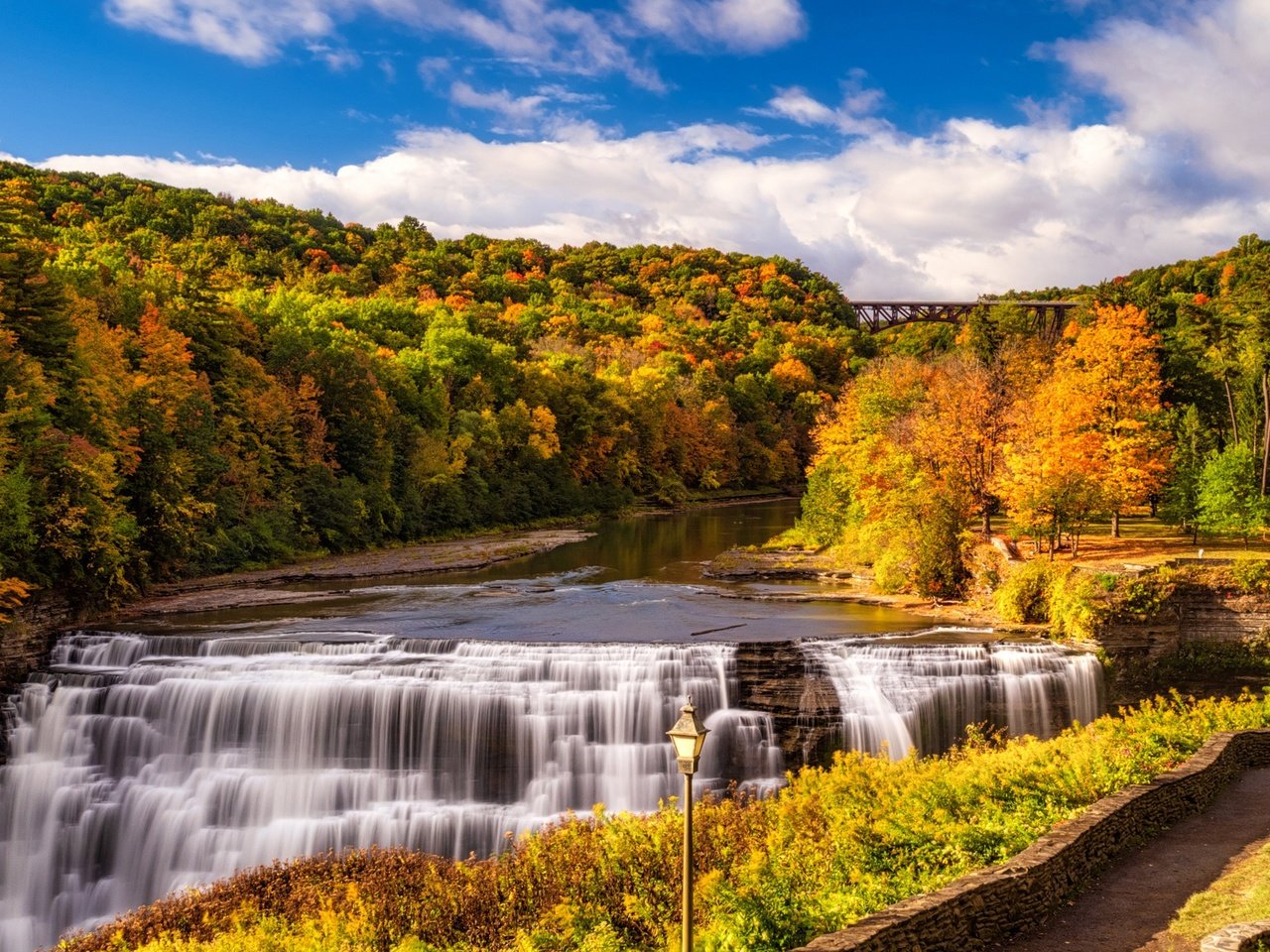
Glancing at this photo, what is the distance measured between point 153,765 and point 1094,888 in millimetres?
19232

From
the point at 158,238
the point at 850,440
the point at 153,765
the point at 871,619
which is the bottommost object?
the point at 153,765

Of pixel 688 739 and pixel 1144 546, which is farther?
pixel 1144 546

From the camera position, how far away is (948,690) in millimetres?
22719

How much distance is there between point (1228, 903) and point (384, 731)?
16443 millimetres

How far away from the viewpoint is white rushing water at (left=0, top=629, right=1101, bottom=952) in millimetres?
20141

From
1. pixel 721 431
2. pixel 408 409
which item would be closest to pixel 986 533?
pixel 408 409

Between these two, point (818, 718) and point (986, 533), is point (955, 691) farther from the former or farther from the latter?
point (986, 533)

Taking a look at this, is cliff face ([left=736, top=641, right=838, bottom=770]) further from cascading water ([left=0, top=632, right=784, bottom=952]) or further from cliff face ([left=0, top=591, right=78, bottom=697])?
cliff face ([left=0, top=591, right=78, bottom=697])

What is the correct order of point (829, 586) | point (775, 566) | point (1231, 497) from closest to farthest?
point (1231, 497) → point (829, 586) → point (775, 566)

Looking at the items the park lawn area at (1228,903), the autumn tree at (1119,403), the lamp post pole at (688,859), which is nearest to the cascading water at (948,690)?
the park lawn area at (1228,903)

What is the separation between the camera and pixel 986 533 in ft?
116

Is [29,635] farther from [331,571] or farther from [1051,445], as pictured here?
[1051,445]

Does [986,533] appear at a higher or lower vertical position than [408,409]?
lower

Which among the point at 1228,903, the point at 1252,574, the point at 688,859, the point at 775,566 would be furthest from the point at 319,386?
the point at 1228,903
